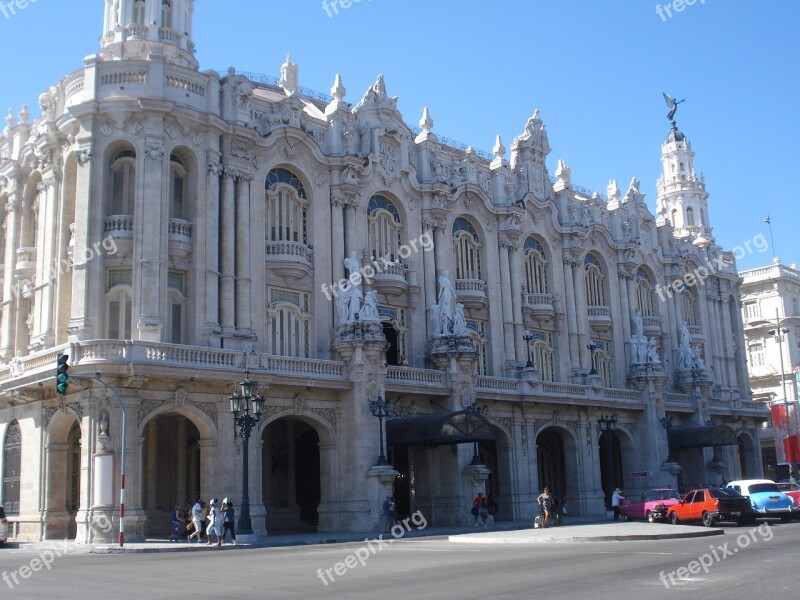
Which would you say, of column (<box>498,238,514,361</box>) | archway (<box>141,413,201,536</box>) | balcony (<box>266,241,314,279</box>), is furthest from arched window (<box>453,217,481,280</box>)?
archway (<box>141,413,201,536</box>)

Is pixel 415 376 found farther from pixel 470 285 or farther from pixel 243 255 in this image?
pixel 243 255

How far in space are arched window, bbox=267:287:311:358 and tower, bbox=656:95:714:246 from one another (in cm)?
4020

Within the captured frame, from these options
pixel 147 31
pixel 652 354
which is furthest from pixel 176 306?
pixel 652 354

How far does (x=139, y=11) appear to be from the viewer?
42.3 m

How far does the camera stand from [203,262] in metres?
38.2

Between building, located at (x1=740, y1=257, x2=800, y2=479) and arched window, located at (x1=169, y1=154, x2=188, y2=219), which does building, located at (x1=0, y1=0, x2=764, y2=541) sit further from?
building, located at (x1=740, y1=257, x2=800, y2=479)

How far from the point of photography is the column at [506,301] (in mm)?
50406

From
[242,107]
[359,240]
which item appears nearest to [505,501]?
[359,240]

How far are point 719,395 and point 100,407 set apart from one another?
45.9 metres

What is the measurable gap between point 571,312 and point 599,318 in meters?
2.49

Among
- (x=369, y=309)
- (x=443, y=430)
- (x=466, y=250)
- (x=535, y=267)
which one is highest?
(x=466, y=250)

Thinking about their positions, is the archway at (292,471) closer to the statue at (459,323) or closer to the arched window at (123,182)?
the statue at (459,323)

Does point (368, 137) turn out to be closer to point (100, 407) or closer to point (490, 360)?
point (490, 360)

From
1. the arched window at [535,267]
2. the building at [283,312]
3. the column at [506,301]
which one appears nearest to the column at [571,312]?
the building at [283,312]
